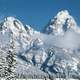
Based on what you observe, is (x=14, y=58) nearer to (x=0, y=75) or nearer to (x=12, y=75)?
(x=12, y=75)

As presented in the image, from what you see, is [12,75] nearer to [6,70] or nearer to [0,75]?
[6,70]

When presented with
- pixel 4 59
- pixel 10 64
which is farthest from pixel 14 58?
pixel 4 59

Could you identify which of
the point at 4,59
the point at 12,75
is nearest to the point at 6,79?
the point at 12,75

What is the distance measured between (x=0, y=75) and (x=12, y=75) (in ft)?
19.7

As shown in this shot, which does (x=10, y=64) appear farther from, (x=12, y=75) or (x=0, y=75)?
(x=0, y=75)

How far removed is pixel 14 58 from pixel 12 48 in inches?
73.2

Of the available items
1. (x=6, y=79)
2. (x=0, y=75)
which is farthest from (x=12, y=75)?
(x=0, y=75)

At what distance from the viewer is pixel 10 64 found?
6812 centimetres

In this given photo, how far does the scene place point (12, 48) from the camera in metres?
68.1

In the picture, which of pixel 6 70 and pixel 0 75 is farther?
pixel 0 75

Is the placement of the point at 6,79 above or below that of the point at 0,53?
below

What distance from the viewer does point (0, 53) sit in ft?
230

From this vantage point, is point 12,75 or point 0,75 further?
point 0,75

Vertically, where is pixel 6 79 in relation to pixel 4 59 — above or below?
below
